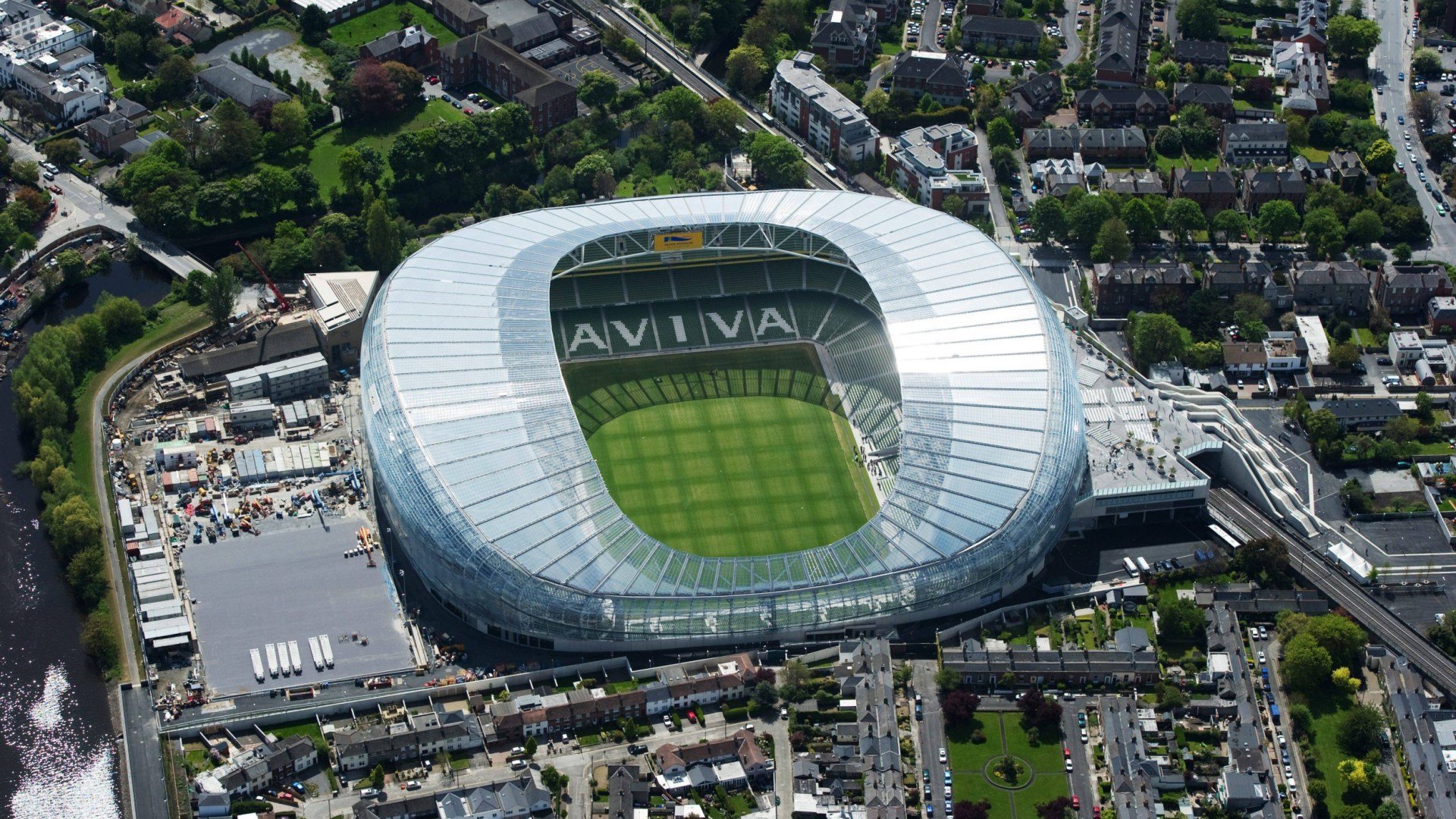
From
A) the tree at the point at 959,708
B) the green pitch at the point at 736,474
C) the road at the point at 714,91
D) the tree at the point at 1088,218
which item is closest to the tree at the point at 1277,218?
the tree at the point at 1088,218

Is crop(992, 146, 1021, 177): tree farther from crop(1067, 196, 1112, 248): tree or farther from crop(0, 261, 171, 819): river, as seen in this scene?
crop(0, 261, 171, 819): river

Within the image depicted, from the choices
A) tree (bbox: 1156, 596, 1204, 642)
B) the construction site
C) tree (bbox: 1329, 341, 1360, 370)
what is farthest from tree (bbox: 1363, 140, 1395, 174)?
the construction site

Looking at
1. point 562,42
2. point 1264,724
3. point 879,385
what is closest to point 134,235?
point 562,42

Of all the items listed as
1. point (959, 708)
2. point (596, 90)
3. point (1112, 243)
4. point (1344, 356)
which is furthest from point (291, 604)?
point (1344, 356)

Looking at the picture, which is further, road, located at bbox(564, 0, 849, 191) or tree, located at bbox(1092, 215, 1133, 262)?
road, located at bbox(564, 0, 849, 191)

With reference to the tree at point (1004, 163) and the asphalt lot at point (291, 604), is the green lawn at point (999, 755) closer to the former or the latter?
the asphalt lot at point (291, 604)

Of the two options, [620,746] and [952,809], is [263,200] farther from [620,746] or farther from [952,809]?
[952,809]
